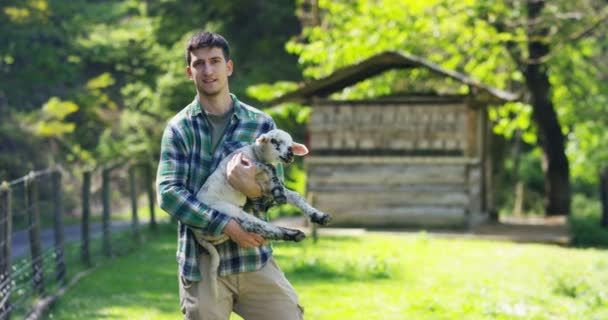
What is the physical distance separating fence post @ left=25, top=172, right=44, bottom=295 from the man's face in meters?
6.33

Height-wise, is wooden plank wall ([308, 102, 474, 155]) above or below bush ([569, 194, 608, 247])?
above

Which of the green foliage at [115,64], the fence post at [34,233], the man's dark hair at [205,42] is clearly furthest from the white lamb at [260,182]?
the green foliage at [115,64]

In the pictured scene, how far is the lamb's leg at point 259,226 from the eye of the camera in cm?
507

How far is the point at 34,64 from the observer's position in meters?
25.4

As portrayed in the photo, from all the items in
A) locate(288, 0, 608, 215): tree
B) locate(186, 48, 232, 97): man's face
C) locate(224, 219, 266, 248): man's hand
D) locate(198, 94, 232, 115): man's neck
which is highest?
locate(288, 0, 608, 215): tree

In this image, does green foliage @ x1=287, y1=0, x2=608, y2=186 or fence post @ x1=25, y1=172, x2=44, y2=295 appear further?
green foliage @ x1=287, y1=0, x2=608, y2=186

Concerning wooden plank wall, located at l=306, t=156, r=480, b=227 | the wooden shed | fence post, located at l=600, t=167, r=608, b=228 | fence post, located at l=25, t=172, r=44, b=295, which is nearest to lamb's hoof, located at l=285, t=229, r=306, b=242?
fence post, located at l=25, t=172, r=44, b=295

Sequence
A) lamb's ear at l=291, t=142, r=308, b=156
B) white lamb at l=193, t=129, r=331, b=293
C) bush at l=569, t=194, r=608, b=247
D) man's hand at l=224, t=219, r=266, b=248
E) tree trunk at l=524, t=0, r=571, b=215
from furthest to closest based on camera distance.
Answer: tree trunk at l=524, t=0, r=571, b=215 < bush at l=569, t=194, r=608, b=247 < lamb's ear at l=291, t=142, r=308, b=156 < white lamb at l=193, t=129, r=331, b=293 < man's hand at l=224, t=219, r=266, b=248

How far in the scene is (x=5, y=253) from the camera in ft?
32.0

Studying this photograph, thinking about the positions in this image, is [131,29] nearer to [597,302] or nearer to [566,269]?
[566,269]

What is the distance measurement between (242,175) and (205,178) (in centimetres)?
33

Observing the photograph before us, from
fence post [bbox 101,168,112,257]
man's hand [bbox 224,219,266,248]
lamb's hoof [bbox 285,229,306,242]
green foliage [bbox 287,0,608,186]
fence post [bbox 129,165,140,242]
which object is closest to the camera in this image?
lamb's hoof [bbox 285,229,306,242]

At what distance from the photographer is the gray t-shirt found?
18.2ft

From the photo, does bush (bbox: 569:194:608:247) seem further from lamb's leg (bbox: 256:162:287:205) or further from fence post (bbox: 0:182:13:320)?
lamb's leg (bbox: 256:162:287:205)
